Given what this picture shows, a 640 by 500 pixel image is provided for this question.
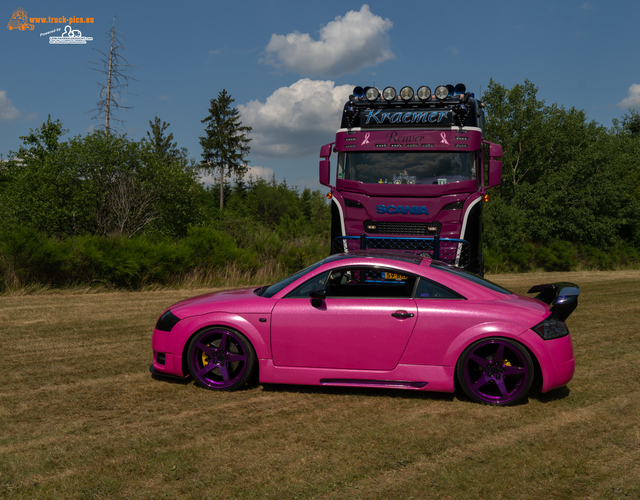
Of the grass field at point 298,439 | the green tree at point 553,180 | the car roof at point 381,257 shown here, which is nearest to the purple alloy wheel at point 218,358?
the grass field at point 298,439

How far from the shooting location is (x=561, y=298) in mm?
5328

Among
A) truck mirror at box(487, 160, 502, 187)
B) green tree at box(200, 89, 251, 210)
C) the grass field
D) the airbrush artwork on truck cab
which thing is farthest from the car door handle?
green tree at box(200, 89, 251, 210)

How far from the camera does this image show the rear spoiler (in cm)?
527

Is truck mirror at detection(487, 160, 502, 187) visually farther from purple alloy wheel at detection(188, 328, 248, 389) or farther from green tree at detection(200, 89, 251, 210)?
green tree at detection(200, 89, 251, 210)

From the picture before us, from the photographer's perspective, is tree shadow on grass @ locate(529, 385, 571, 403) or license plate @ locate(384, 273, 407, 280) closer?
tree shadow on grass @ locate(529, 385, 571, 403)

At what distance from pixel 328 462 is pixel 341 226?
675 centimetres

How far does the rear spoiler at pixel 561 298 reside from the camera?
5266 mm

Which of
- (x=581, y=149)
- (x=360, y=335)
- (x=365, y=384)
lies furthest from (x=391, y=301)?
(x=581, y=149)

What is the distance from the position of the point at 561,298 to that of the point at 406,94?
6646 mm

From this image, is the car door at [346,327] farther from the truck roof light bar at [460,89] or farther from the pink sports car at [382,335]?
the truck roof light bar at [460,89]

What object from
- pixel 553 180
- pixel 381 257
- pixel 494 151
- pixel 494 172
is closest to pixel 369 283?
pixel 381 257

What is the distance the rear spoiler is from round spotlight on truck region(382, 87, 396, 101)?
6102 mm

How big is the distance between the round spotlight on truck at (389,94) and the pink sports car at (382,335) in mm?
6081

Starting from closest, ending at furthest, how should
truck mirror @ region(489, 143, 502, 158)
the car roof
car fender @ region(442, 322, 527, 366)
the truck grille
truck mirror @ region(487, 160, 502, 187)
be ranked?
car fender @ region(442, 322, 527, 366) → the car roof → the truck grille → truck mirror @ region(487, 160, 502, 187) → truck mirror @ region(489, 143, 502, 158)
